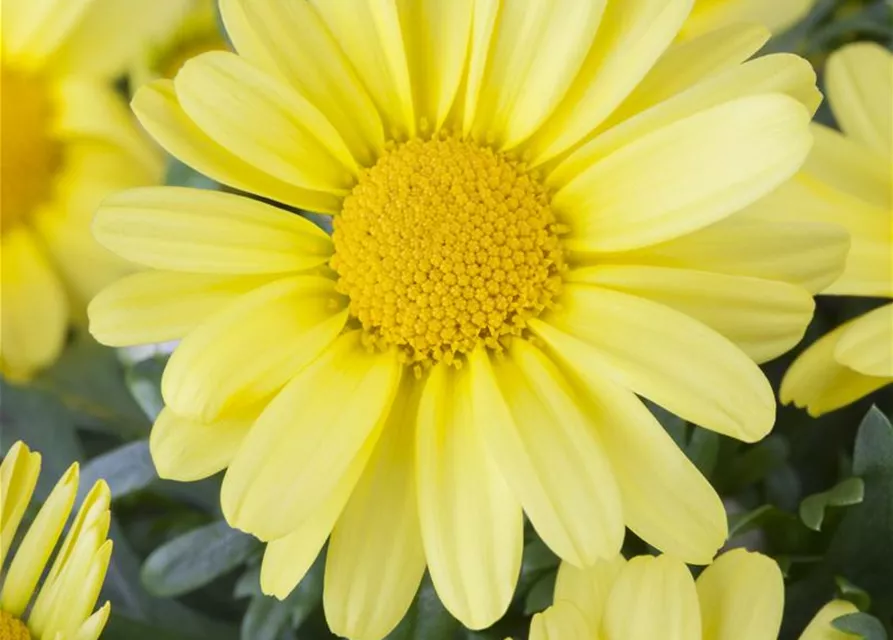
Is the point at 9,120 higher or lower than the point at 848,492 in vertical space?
higher

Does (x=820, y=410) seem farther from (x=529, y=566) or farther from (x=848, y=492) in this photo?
(x=529, y=566)

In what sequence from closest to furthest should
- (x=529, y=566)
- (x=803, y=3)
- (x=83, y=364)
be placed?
1. (x=529, y=566)
2. (x=803, y=3)
3. (x=83, y=364)

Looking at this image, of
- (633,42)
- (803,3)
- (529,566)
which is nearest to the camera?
(633,42)

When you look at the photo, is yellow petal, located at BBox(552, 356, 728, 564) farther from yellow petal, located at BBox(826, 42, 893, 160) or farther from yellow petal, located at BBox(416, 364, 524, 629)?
yellow petal, located at BBox(826, 42, 893, 160)

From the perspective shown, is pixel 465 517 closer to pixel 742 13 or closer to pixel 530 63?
pixel 530 63

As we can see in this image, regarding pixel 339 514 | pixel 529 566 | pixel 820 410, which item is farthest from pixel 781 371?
pixel 339 514

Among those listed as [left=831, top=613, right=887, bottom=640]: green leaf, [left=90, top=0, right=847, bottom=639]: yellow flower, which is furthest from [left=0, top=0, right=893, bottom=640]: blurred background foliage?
[left=90, top=0, right=847, bottom=639]: yellow flower
